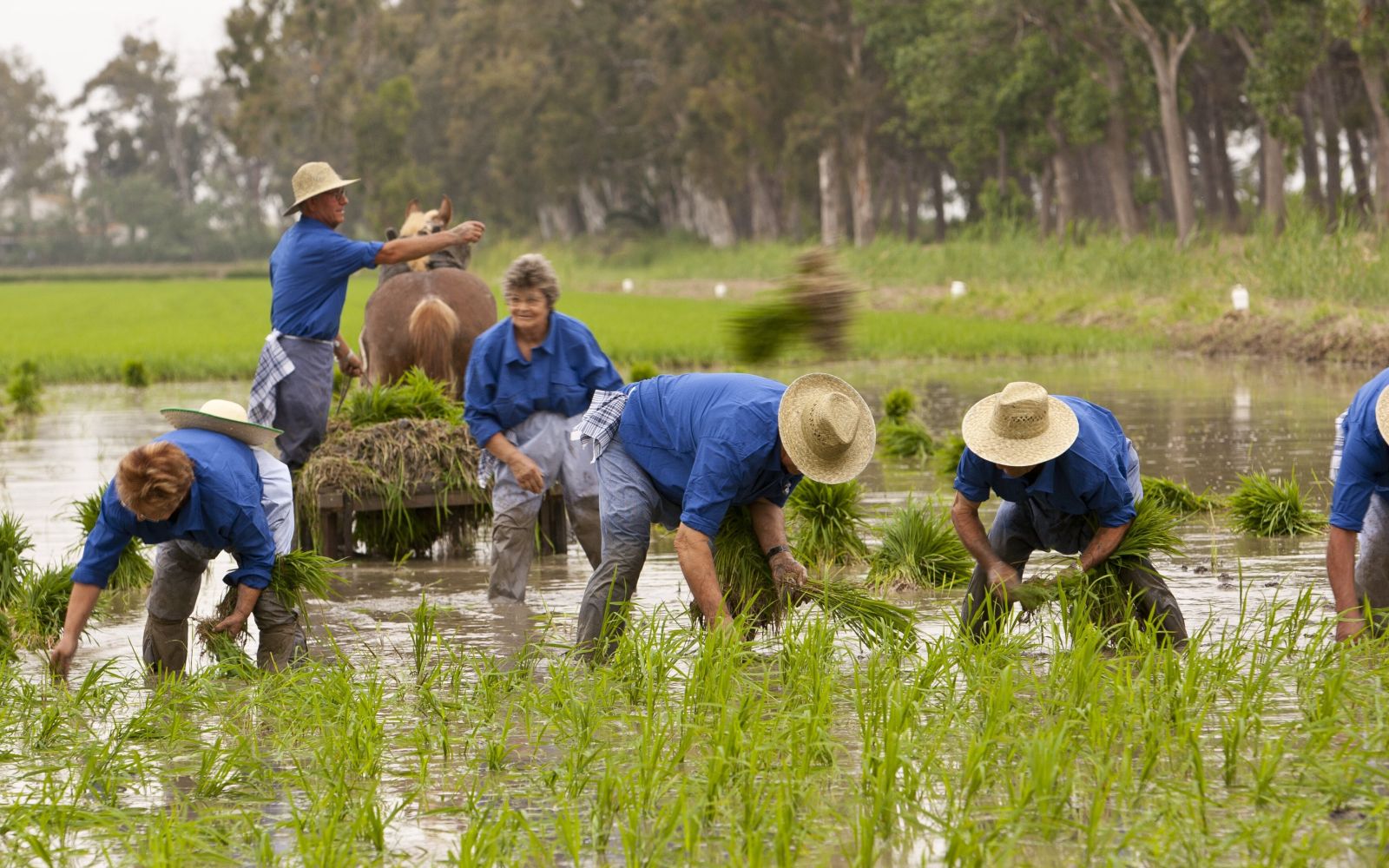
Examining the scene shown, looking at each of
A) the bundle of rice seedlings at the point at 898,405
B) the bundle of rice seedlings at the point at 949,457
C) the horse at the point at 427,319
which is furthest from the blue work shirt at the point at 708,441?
the bundle of rice seedlings at the point at 898,405

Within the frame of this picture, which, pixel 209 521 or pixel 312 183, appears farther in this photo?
pixel 312 183

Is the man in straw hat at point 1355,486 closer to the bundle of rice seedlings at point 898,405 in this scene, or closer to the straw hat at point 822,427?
the straw hat at point 822,427

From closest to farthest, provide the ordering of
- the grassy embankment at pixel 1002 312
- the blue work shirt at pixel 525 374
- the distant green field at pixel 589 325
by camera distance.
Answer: the blue work shirt at pixel 525 374
the grassy embankment at pixel 1002 312
the distant green field at pixel 589 325

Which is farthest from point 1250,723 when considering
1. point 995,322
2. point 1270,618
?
point 995,322

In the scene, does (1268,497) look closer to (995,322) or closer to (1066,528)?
(1066,528)

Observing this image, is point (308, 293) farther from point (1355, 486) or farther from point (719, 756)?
point (1355, 486)

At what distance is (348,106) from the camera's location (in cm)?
6638

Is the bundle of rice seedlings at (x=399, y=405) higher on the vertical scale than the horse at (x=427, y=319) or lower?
lower

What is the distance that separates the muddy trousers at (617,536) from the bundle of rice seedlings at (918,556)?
1908 millimetres

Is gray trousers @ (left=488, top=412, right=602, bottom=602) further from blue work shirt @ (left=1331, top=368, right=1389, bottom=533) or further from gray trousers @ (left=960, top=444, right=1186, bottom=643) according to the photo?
blue work shirt @ (left=1331, top=368, right=1389, bottom=533)

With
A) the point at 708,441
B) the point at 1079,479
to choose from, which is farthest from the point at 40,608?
the point at 1079,479

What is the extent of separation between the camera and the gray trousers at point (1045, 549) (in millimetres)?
5969

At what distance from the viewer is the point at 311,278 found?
8.39m

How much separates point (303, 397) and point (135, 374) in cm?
1347
